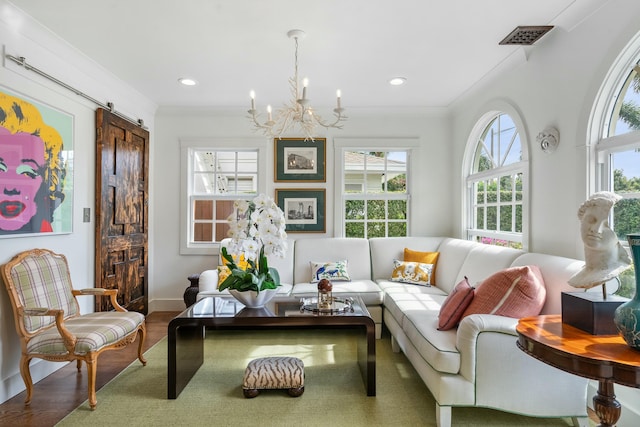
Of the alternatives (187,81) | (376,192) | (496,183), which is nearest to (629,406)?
(496,183)

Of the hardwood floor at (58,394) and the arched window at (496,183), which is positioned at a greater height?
the arched window at (496,183)

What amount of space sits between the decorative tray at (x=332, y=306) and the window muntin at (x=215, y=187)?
221 centimetres

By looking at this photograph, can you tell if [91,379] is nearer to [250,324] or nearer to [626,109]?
[250,324]

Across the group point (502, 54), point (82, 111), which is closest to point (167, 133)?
point (82, 111)

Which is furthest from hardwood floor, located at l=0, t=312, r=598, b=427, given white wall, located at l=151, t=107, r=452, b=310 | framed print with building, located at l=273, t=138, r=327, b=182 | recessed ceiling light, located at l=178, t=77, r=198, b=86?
recessed ceiling light, located at l=178, t=77, r=198, b=86

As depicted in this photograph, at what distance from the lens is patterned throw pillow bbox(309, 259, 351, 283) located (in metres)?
4.07

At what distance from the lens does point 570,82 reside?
2.60 m

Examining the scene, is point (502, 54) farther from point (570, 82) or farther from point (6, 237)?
point (6, 237)

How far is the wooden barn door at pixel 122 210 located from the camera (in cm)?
352

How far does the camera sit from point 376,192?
16.0 feet

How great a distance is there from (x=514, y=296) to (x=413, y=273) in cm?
182

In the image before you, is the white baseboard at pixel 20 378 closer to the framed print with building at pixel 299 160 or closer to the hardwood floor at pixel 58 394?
the hardwood floor at pixel 58 394

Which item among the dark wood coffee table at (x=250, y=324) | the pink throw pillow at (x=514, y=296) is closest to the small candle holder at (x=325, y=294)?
the dark wood coffee table at (x=250, y=324)

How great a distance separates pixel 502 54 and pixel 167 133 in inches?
149
